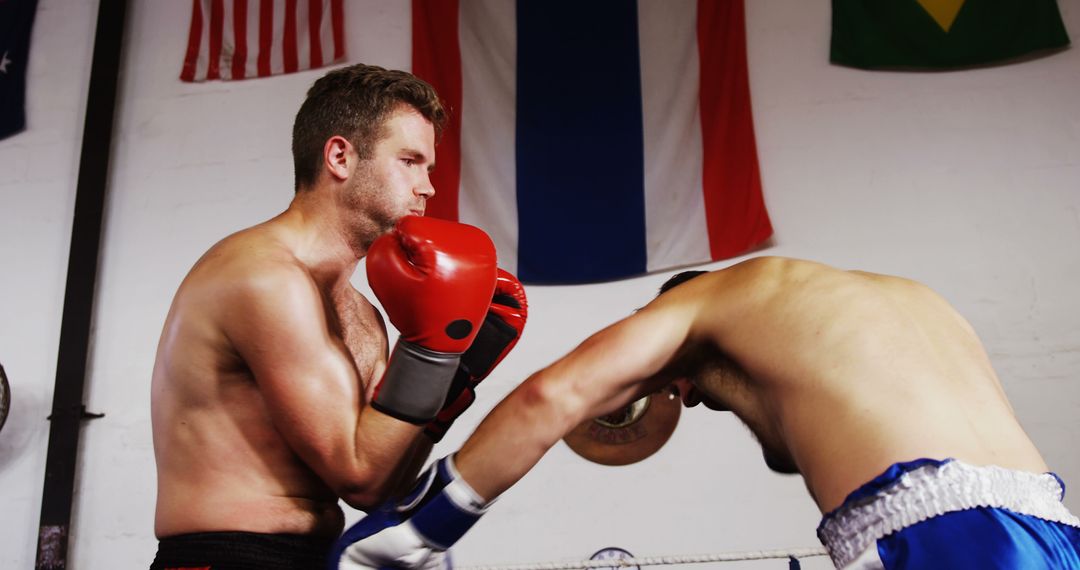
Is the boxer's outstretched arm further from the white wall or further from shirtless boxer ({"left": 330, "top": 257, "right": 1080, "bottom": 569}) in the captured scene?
the white wall

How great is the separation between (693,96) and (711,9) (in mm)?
377

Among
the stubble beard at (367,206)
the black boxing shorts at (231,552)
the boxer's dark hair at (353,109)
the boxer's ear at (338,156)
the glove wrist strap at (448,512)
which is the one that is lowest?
the black boxing shorts at (231,552)

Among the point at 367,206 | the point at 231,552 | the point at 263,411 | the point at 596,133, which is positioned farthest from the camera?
the point at 596,133

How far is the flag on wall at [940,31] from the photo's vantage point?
10.7 ft

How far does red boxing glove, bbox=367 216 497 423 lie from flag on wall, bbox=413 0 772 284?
1936mm

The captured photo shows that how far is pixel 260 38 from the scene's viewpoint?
3871mm

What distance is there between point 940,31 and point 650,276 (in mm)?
1502

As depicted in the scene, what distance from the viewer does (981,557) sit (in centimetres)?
101

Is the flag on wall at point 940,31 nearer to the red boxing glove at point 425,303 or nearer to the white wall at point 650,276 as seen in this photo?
the white wall at point 650,276

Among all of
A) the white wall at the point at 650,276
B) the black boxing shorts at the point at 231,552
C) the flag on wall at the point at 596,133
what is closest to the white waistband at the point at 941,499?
the black boxing shorts at the point at 231,552

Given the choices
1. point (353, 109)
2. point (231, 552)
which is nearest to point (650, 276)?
point (353, 109)

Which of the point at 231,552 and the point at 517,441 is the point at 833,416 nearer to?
the point at 517,441

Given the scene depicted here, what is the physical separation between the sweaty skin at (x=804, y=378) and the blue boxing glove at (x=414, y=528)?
3 cm

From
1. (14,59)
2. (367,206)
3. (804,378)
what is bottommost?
(804,378)
